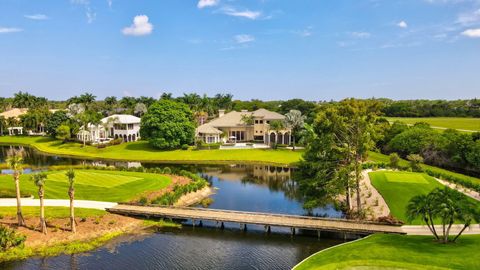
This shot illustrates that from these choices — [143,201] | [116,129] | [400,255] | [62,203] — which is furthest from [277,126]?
[400,255]

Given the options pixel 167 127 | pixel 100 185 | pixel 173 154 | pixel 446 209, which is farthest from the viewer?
pixel 167 127

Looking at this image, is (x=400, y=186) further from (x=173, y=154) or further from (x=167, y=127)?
(x=167, y=127)

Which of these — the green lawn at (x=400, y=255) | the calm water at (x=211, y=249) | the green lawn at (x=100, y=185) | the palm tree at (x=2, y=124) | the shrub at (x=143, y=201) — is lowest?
the calm water at (x=211, y=249)

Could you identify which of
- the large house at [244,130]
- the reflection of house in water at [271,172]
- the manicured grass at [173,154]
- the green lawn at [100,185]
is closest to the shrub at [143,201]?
the green lawn at [100,185]

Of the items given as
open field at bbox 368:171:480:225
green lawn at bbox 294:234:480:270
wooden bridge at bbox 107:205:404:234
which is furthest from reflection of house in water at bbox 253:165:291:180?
green lawn at bbox 294:234:480:270

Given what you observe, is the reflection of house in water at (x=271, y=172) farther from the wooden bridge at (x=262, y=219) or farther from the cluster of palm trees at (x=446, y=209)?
the cluster of palm trees at (x=446, y=209)

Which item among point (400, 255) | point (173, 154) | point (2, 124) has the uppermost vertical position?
point (2, 124)
